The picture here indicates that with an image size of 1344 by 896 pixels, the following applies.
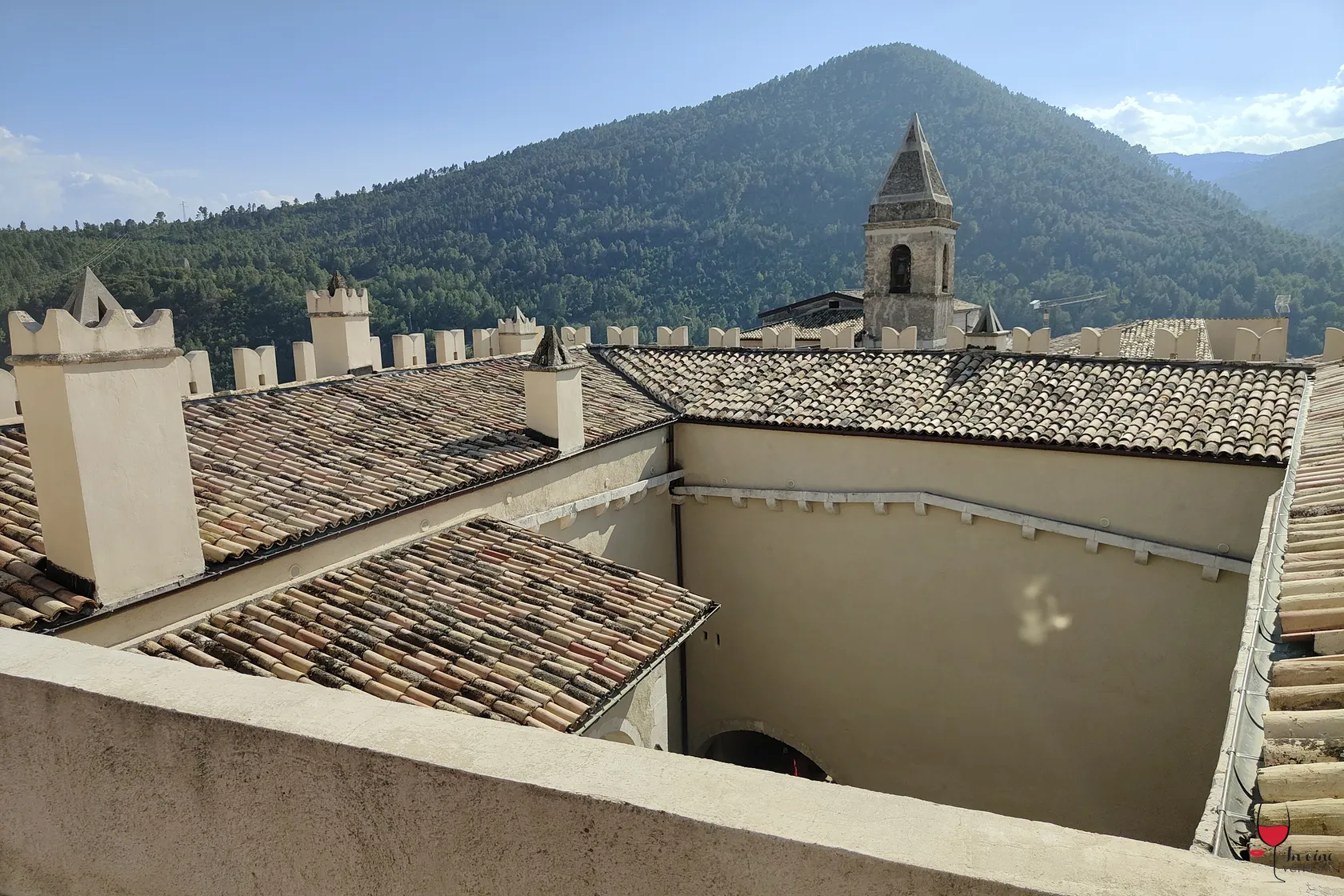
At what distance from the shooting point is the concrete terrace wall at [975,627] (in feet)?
33.3

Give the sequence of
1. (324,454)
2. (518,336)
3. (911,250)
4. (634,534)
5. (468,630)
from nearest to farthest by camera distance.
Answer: (468,630) → (324,454) → (634,534) → (518,336) → (911,250)

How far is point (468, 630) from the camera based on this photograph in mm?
7023

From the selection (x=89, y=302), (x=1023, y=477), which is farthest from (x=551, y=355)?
(x=1023, y=477)

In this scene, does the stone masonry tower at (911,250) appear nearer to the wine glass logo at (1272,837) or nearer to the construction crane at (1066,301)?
the wine glass logo at (1272,837)

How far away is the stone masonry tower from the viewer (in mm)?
21672

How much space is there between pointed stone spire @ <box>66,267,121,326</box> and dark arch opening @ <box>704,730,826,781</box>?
35.5 feet

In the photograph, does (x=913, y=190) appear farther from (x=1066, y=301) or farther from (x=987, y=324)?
(x=1066, y=301)

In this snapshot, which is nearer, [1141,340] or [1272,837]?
[1272,837]

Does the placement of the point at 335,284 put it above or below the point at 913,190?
below

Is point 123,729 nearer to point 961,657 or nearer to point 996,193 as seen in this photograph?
point 961,657

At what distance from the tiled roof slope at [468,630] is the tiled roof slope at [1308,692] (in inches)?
172

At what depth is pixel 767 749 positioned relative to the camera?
14.8 meters

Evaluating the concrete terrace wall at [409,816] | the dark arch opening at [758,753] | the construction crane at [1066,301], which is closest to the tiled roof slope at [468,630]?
the concrete terrace wall at [409,816]

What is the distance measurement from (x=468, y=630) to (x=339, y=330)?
7103 mm
